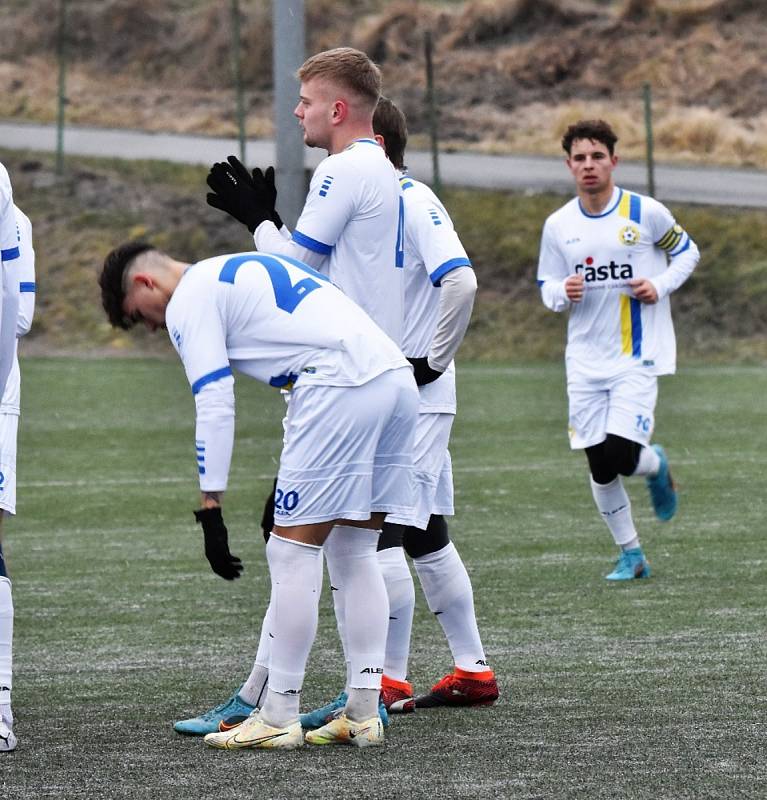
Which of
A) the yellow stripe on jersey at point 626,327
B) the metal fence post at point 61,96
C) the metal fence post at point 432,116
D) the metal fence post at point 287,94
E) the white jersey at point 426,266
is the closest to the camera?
the white jersey at point 426,266

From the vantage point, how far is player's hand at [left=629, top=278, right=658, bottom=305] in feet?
29.9

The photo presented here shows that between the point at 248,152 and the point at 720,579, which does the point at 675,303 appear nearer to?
the point at 248,152

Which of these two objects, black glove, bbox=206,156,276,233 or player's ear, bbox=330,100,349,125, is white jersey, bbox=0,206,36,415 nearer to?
black glove, bbox=206,156,276,233

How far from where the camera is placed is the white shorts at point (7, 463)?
223 inches

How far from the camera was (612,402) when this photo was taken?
9109 mm

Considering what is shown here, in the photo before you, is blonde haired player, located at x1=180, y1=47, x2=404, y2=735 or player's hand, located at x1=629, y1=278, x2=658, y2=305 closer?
blonde haired player, located at x1=180, y1=47, x2=404, y2=735

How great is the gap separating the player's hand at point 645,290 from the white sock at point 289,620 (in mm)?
4302

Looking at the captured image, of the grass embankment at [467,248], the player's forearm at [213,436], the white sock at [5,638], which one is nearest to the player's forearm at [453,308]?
the player's forearm at [213,436]

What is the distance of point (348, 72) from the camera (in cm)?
554

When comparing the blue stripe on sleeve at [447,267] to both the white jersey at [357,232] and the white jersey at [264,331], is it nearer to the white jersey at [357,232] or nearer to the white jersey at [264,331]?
the white jersey at [357,232]

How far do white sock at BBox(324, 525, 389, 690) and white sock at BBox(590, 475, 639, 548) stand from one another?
3621 millimetres

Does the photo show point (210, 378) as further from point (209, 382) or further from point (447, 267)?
point (447, 267)

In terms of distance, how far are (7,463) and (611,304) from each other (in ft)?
14.4

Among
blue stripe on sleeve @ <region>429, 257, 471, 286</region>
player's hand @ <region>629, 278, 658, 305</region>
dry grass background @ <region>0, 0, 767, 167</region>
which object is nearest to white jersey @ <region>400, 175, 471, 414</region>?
blue stripe on sleeve @ <region>429, 257, 471, 286</region>
